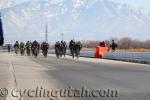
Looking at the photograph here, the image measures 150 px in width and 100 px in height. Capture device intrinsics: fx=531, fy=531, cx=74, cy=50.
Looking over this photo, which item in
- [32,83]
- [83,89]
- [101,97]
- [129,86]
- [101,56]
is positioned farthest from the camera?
[101,56]

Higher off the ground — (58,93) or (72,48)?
(72,48)

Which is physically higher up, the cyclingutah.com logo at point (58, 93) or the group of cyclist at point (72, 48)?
the group of cyclist at point (72, 48)

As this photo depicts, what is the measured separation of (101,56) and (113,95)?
126ft

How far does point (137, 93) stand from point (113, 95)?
1.05 m

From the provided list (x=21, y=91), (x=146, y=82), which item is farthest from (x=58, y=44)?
(x=21, y=91)

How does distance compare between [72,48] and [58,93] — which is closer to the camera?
[58,93]

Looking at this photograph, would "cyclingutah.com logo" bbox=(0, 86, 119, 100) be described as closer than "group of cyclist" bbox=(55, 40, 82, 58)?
Yes

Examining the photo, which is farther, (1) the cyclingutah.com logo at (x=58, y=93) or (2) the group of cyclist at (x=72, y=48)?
(2) the group of cyclist at (x=72, y=48)

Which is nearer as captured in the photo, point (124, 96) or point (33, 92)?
point (124, 96)

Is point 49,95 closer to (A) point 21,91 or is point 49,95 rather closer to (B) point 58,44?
(A) point 21,91

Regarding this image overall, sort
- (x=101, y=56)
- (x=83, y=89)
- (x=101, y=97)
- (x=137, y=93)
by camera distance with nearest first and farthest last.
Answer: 1. (x=101, y=97)
2. (x=137, y=93)
3. (x=83, y=89)
4. (x=101, y=56)

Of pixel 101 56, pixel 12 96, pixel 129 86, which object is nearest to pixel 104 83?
pixel 129 86

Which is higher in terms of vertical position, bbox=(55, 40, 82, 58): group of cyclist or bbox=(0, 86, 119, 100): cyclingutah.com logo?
bbox=(55, 40, 82, 58): group of cyclist

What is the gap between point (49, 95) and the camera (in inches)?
585
